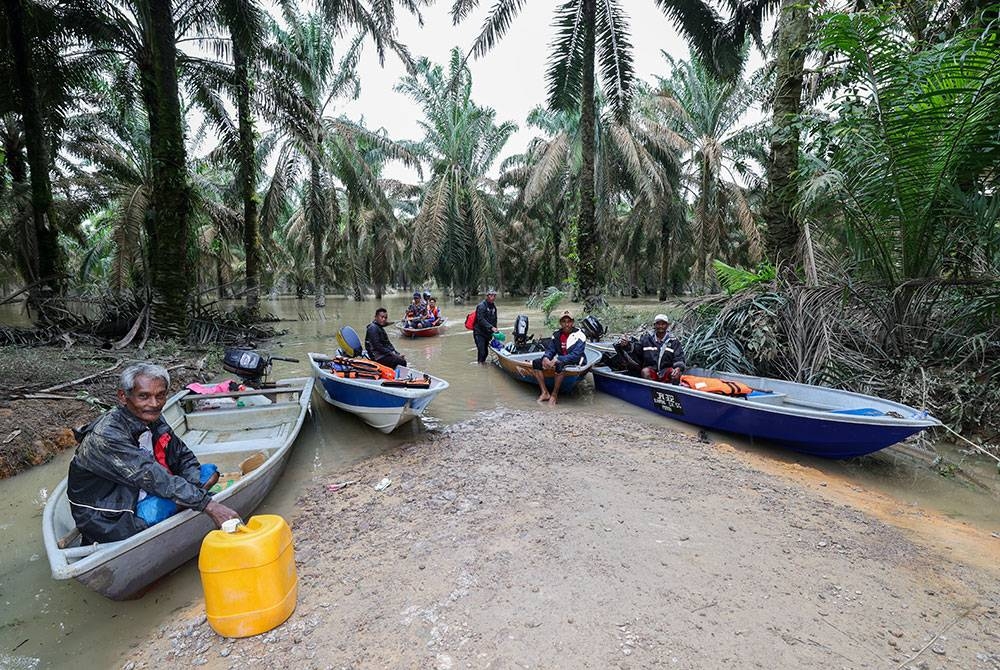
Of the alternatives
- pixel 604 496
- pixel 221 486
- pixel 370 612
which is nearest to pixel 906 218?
pixel 604 496

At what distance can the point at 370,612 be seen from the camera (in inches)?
119

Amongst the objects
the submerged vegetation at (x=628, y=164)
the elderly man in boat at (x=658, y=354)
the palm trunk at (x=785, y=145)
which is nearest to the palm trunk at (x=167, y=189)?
the submerged vegetation at (x=628, y=164)

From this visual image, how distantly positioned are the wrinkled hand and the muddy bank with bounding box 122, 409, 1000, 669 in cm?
60

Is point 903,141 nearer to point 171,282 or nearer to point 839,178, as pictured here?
point 839,178

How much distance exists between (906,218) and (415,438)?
6887 millimetres

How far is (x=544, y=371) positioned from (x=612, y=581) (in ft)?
16.7

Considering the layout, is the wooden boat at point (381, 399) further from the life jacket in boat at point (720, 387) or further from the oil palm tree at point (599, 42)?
the oil palm tree at point (599, 42)

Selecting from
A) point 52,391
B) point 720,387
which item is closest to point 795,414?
point 720,387

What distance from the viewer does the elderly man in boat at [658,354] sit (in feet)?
24.4

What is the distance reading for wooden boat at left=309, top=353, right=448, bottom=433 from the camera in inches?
237

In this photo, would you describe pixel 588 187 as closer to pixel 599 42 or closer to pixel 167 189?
pixel 599 42

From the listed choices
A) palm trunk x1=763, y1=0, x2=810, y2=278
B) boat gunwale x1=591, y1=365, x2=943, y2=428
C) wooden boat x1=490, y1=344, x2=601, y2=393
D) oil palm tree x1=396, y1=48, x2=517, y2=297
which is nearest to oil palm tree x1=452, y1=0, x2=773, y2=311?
palm trunk x1=763, y1=0, x2=810, y2=278

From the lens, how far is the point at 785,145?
9117 millimetres

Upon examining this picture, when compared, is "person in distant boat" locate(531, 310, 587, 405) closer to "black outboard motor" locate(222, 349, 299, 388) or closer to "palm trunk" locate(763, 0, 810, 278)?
"palm trunk" locate(763, 0, 810, 278)
